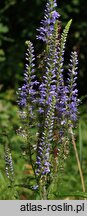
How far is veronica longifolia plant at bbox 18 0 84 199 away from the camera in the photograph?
11.5 ft

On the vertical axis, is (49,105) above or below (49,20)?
below

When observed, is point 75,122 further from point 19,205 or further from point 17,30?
point 17,30

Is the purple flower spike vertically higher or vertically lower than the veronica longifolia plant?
higher

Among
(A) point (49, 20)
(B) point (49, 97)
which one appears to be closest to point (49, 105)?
(B) point (49, 97)

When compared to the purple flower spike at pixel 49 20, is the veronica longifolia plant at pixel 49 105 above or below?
below

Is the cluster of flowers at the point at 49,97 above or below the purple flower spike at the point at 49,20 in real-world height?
below

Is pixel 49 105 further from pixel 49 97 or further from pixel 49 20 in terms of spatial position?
pixel 49 20

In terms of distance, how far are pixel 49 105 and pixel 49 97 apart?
0.17 ft

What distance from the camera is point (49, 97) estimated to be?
138 inches

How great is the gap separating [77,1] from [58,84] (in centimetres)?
620

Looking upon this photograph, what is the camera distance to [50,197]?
3773mm

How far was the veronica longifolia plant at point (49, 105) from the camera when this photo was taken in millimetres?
3490

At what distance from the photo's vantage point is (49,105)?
11.6ft

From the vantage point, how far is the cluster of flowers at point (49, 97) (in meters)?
3.48
